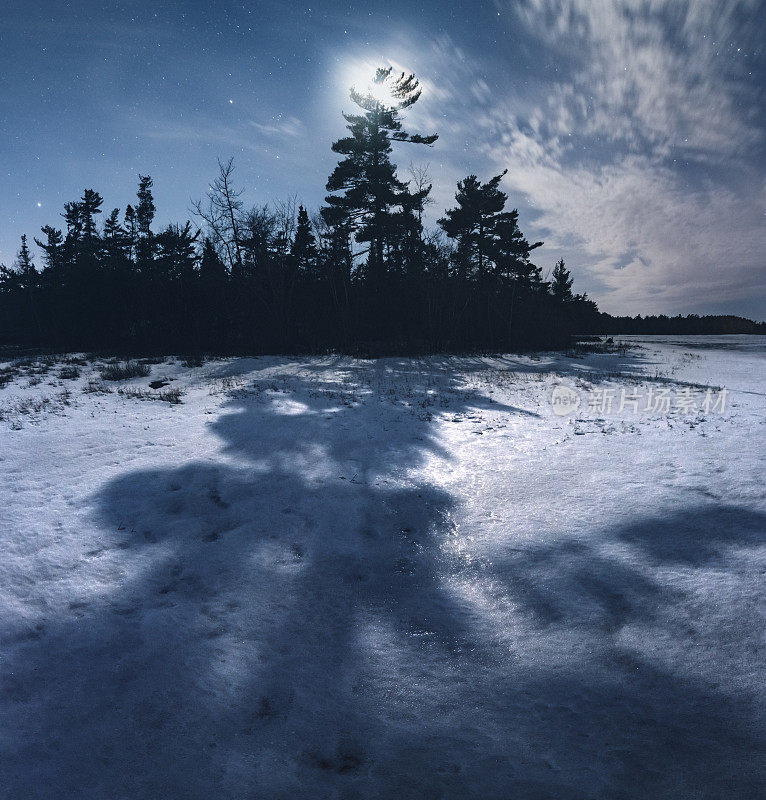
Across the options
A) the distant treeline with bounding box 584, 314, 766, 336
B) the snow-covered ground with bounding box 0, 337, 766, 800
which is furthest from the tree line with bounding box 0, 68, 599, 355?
the distant treeline with bounding box 584, 314, 766, 336

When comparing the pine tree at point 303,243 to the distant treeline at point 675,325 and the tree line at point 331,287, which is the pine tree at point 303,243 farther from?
the distant treeline at point 675,325

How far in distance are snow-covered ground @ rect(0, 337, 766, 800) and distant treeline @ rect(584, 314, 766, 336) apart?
6213cm

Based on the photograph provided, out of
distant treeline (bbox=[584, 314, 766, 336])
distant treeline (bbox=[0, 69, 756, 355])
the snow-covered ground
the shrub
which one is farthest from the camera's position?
distant treeline (bbox=[584, 314, 766, 336])

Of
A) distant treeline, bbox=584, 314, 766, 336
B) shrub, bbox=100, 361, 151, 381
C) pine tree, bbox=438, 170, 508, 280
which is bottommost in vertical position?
shrub, bbox=100, 361, 151, 381

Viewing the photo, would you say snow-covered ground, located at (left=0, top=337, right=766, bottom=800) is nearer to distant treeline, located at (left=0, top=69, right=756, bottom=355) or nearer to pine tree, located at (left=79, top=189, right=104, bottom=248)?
distant treeline, located at (left=0, top=69, right=756, bottom=355)

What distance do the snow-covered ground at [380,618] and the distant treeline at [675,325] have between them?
62128 millimetres

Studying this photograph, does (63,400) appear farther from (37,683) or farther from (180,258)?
(180,258)

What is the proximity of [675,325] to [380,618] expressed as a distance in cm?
7408

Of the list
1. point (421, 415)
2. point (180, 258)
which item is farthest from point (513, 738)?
point (180, 258)

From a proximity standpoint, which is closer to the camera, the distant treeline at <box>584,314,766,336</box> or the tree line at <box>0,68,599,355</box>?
the tree line at <box>0,68,599,355</box>

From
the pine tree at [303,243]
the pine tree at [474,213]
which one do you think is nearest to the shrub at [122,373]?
the pine tree at [303,243]

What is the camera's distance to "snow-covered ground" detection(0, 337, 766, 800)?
1.75 metres

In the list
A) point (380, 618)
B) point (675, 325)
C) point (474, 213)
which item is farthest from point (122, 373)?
point (675, 325)

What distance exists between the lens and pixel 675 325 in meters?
60.6
